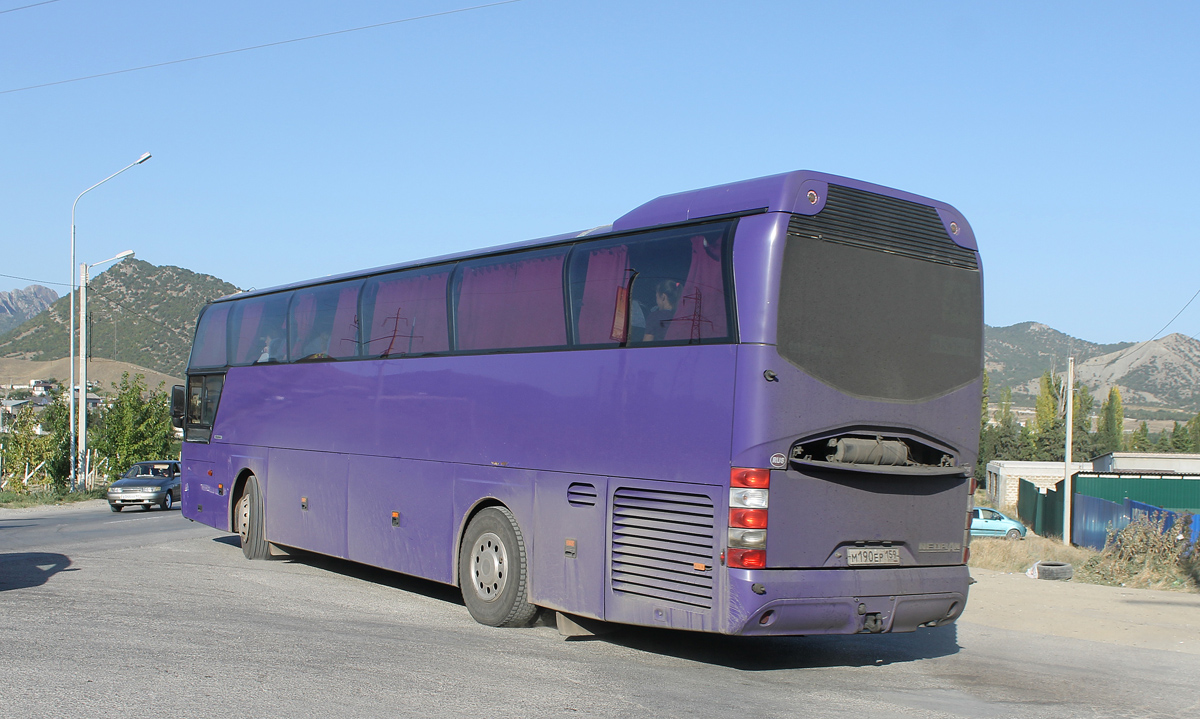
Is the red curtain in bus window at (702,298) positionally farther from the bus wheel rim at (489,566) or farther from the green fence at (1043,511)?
the green fence at (1043,511)

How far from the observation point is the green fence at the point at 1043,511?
40.2 m

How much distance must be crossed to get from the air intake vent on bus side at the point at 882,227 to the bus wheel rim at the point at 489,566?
4.29 metres

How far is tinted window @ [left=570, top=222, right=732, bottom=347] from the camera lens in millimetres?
7930

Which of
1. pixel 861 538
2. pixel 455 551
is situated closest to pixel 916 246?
pixel 861 538

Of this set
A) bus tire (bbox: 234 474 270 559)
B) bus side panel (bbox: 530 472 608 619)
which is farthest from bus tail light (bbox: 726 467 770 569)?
bus tire (bbox: 234 474 270 559)

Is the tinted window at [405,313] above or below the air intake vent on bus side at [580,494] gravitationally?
above

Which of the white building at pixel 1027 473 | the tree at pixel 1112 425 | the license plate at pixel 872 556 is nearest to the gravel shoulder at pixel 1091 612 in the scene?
the license plate at pixel 872 556

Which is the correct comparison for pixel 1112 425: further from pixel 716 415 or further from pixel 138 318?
pixel 138 318

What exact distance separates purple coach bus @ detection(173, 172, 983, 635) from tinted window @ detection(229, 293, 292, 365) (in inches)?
162

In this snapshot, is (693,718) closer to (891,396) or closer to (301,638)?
(891,396)

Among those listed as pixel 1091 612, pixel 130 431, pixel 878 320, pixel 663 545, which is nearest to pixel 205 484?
pixel 663 545

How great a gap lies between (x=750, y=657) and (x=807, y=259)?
3.61 metres

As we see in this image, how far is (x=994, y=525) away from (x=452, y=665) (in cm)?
3018

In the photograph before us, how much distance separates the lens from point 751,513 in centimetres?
749
